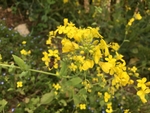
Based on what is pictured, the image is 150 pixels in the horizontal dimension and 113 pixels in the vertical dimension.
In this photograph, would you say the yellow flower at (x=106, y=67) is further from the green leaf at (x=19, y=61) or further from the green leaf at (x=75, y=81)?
the green leaf at (x=19, y=61)

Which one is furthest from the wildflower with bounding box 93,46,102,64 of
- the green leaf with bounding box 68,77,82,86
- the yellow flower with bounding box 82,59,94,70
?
the green leaf with bounding box 68,77,82,86

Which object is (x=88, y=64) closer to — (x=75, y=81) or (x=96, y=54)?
(x=96, y=54)

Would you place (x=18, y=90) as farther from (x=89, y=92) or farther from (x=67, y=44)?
(x=67, y=44)

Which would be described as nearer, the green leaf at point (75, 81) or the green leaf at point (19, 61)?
the green leaf at point (19, 61)

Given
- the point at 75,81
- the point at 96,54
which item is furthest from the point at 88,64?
the point at 75,81

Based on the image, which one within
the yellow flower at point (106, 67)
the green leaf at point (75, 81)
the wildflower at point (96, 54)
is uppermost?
the wildflower at point (96, 54)

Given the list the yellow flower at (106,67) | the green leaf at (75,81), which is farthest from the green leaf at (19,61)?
the yellow flower at (106,67)

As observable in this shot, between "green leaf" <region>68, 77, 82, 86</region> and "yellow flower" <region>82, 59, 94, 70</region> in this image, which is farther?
"green leaf" <region>68, 77, 82, 86</region>

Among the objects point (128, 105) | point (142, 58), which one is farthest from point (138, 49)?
point (128, 105)

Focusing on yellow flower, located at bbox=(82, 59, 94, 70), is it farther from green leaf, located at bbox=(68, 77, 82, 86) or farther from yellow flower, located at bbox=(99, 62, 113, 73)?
green leaf, located at bbox=(68, 77, 82, 86)

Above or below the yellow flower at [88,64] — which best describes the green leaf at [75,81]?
below

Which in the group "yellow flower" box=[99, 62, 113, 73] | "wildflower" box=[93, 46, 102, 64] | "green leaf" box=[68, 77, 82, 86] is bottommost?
"green leaf" box=[68, 77, 82, 86]

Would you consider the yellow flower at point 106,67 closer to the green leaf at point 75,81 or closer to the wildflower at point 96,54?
the wildflower at point 96,54

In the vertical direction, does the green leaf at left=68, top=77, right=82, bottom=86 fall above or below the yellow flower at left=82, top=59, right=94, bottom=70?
below
